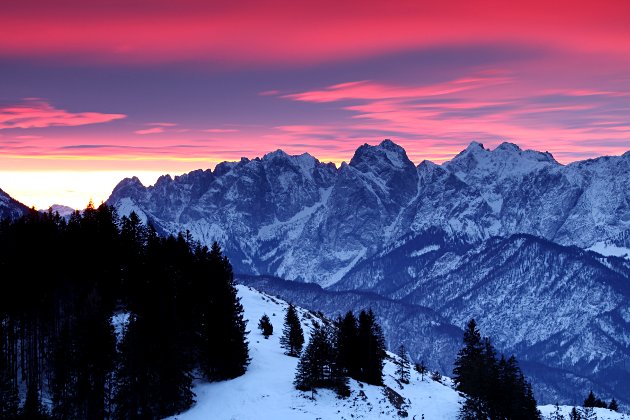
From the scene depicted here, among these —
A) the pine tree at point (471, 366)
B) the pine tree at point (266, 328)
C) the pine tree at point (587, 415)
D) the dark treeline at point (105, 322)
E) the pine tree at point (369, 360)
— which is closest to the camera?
the dark treeline at point (105, 322)

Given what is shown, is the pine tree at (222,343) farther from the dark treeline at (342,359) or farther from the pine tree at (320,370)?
the pine tree at (320,370)

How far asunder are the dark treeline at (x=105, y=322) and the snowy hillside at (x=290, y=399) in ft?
9.48

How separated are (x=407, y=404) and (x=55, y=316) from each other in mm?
42995

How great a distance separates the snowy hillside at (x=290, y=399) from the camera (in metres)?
78.6

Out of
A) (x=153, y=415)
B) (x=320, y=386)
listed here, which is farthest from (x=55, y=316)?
(x=320, y=386)

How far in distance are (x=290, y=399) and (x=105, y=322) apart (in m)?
20.5

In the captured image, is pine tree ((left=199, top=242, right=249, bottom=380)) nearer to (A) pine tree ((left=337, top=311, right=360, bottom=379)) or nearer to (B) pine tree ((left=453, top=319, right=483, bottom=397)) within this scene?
(A) pine tree ((left=337, top=311, right=360, bottom=379))

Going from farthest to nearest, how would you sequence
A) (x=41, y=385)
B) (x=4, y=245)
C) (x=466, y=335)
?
(x=466, y=335) → (x=4, y=245) → (x=41, y=385)

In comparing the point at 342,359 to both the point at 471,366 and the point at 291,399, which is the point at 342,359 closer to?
the point at 291,399

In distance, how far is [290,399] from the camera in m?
82.1

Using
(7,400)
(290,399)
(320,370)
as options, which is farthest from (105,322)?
(320,370)

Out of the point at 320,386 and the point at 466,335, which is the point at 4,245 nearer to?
the point at 320,386

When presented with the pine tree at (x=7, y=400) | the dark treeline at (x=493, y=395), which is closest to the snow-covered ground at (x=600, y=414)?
the dark treeline at (x=493, y=395)

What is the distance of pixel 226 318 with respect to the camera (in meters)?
88.9
